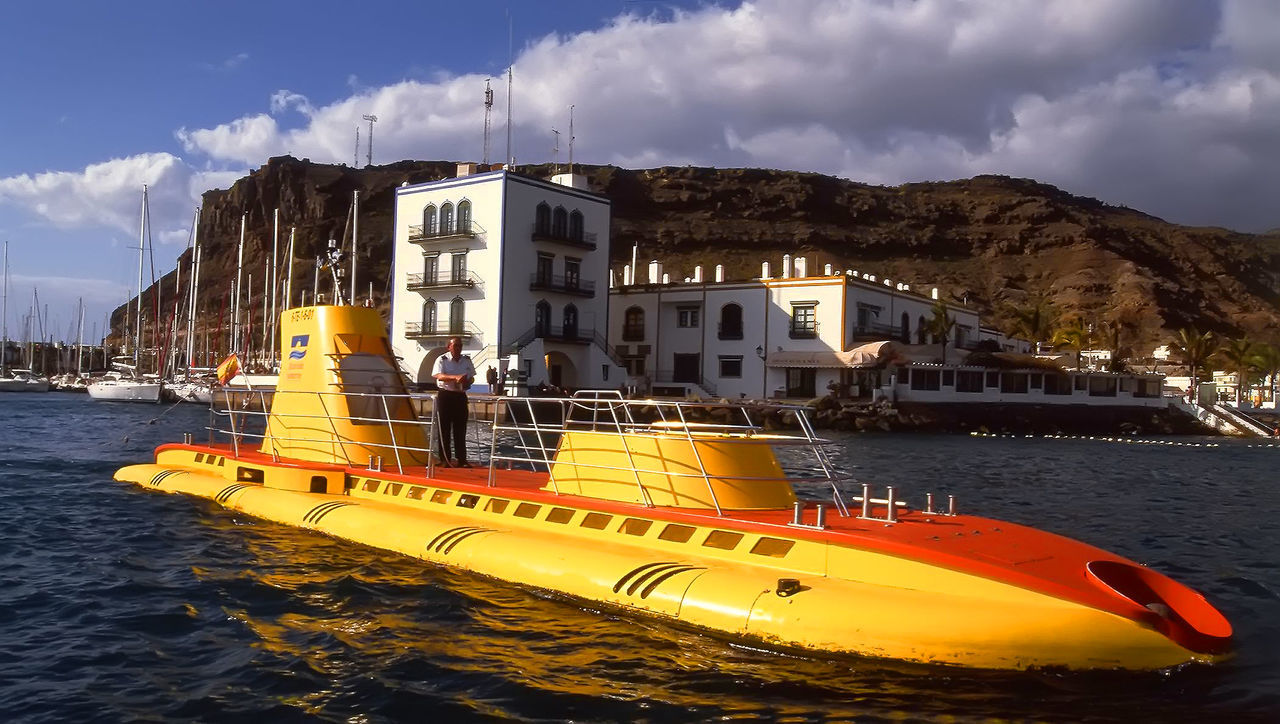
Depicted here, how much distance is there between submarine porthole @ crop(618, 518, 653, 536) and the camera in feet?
38.4

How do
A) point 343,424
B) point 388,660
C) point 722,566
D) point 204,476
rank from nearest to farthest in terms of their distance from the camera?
point 388,660, point 722,566, point 343,424, point 204,476

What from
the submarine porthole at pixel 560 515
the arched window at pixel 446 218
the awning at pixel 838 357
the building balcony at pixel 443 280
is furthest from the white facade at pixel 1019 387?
the submarine porthole at pixel 560 515

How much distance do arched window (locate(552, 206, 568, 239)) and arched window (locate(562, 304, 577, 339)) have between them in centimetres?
471

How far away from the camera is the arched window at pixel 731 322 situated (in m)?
64.6

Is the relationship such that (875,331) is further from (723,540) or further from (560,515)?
(723,540)

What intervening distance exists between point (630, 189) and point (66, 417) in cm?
11342

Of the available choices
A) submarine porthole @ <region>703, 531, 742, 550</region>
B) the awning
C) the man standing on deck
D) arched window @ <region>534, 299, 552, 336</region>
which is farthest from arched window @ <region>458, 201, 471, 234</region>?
submarine porthole @ <region>703, 531, 742, 550</region>

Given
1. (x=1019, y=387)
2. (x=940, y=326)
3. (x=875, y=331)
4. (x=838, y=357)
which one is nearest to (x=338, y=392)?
(x=838, y=357)

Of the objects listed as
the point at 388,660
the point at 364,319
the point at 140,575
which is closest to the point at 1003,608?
the point at 388,660

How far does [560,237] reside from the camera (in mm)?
62562

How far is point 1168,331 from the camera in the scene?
11988 centimetres

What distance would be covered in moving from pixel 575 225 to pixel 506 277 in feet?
24.3

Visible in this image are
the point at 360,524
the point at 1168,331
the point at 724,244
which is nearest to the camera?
the point at 360,524

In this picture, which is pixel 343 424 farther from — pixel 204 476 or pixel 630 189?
pixel 630 189
